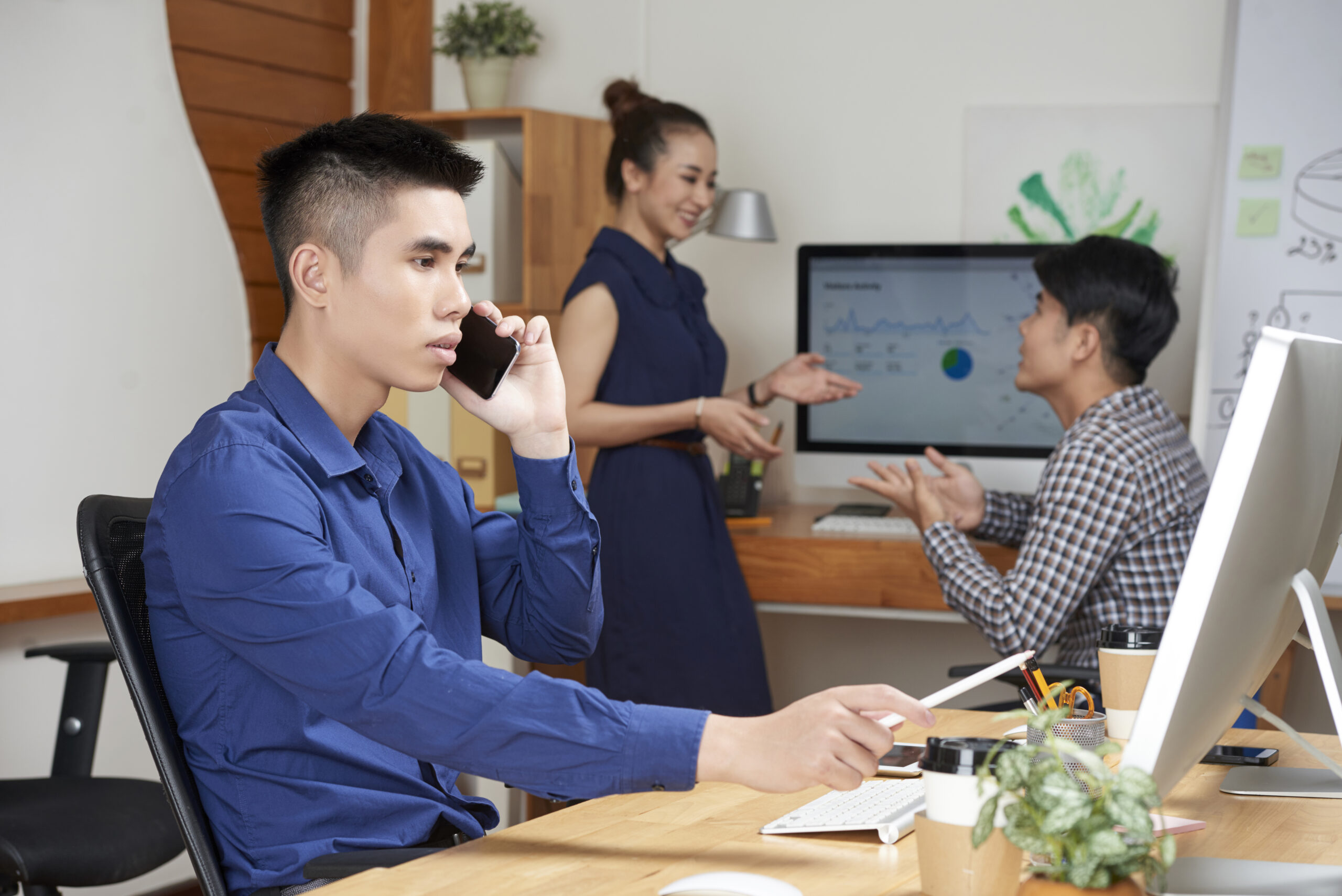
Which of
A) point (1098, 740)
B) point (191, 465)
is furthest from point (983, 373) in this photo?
point (191, 465)

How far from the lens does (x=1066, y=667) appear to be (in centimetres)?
194

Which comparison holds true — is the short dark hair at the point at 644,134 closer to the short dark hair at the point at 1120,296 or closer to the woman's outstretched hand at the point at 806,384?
the woman's outstretched hand at the point at 806,384

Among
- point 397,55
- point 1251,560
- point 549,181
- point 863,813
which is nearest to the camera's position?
point 1251,560

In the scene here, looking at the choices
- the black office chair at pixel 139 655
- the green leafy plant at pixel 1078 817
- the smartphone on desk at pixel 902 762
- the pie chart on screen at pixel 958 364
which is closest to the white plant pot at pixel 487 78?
the pie chart on screen at pixel 958 364

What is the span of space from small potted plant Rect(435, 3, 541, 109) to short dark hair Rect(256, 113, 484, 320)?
208 centimetres

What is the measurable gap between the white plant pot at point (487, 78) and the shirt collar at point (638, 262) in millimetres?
839

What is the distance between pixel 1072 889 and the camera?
74cm

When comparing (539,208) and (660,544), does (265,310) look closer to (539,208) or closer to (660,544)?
(539,208)

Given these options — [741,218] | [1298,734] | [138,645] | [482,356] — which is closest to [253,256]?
[741,218]

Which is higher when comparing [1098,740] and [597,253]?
[597,253]

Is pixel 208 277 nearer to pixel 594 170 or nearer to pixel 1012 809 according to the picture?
pixel 594 170

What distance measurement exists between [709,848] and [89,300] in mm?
2263

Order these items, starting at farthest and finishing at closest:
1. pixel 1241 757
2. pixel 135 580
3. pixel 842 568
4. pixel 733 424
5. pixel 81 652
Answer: pixel 842 568 < pixel 733 424 < pixel 81 652 < pixel 1241 757 < pixel 135 580

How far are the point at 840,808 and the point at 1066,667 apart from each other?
0.91m
